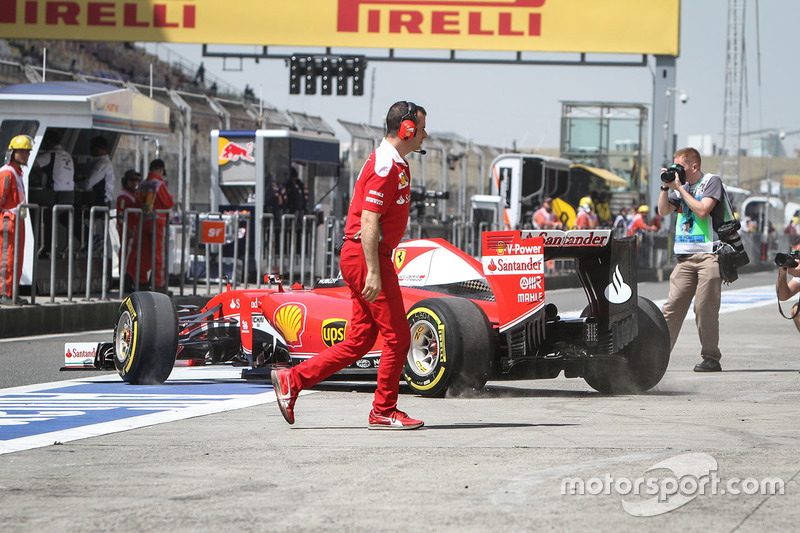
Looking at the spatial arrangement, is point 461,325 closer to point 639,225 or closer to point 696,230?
point 696,230

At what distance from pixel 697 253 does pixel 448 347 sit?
346cm

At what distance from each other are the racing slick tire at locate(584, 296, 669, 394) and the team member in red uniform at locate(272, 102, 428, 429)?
7.22 ft

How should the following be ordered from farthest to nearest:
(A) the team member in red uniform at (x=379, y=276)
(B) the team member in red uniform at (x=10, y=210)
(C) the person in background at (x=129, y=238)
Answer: (C) the person in background at (x=129, y=238) → (B) the team member in red uniform at (x=10, y=210) → (A) the team member in red uniform at (x=379, y=276)

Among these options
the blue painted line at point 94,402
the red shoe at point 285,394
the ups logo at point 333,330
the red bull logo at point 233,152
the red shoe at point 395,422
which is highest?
the red bull logo at point 233,152

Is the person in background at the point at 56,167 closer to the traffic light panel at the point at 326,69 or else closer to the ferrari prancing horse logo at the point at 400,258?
the ferrari prancing horse logo at the point at 400,258

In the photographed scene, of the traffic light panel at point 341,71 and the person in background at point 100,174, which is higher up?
the traffic light panel at point 341,71

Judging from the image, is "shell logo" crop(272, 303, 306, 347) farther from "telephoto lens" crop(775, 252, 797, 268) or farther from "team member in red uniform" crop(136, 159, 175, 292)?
"team member in red uniform" crop(136, 159, 175, 292)

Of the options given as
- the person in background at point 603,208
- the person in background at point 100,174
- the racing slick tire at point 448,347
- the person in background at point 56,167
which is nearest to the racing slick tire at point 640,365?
the racing slick tire at point 448,347

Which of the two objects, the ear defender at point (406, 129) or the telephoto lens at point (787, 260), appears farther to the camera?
the telephoto lens at point (787, 260)

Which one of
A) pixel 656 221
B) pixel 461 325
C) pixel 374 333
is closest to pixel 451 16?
pixel 656 221

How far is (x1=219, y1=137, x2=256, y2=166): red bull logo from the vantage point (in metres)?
23.5

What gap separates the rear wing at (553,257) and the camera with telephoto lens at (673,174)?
1811 millimetres

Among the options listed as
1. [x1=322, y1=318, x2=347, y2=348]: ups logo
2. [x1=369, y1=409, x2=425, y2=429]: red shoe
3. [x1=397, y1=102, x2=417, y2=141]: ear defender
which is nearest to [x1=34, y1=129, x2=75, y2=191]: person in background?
[x1=322, y1=318, x2=347, y2=348]: ups logo

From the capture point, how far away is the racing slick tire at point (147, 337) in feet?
29.9
